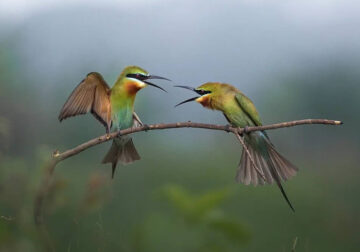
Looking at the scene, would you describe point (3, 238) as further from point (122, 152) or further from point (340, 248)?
point (340, 248)

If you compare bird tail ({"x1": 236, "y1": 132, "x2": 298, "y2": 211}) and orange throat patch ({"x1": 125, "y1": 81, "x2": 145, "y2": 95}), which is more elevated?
orange throat patch ({"x1": 125, "y1": 81, "x2": 145, "y2": 95})

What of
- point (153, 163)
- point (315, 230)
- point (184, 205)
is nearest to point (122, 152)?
point (184, 205)

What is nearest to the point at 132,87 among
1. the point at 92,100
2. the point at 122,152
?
the point at 92,100

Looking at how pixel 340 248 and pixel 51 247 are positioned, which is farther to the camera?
pixel 340 248

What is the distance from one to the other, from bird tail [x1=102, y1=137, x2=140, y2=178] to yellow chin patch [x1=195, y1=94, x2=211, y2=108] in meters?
0.26

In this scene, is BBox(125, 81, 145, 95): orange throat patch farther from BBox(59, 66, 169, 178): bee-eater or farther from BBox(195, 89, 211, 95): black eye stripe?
BBox(195, 89, 211, 95): black eye stripe

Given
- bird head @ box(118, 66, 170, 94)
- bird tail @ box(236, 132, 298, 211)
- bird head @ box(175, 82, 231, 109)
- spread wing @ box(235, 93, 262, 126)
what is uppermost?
bird head @ box(118, 66, 170, 94)

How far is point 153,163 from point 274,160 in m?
7.51

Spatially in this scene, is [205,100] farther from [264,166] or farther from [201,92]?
[264,166]

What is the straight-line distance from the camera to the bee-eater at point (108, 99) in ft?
6.89

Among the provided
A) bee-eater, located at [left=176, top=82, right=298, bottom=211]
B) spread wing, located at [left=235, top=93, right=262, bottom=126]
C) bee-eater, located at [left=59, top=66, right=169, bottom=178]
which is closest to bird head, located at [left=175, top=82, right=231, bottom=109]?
bee-eater, located at [left=176, top=82, right=298, bottom=211]

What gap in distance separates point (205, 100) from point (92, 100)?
0.40m

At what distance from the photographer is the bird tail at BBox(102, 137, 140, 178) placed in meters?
2.32

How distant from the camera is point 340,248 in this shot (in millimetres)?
7699
